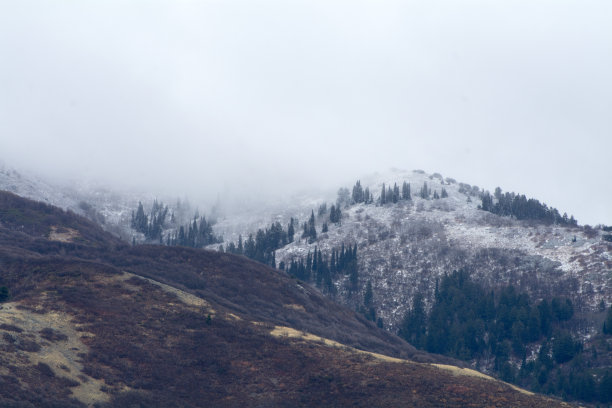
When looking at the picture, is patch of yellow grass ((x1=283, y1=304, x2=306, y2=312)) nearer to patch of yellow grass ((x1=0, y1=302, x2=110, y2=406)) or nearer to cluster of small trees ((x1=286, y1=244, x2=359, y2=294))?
patch of yellow grass ((x1=0, y1=302, x2=110, y2=406))

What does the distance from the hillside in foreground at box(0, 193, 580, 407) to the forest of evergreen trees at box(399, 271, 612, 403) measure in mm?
32557

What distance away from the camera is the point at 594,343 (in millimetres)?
116438

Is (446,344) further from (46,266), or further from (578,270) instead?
(46,266)

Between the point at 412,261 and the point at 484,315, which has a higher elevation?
the point at 412,261

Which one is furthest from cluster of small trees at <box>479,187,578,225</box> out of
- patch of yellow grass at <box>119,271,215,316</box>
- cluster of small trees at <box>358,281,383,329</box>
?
patch of yellow grass at <box>119,271,215,316</box>

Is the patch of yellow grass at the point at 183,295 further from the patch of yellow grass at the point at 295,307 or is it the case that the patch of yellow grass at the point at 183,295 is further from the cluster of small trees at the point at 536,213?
the cluster of small trees at the point at 536,213

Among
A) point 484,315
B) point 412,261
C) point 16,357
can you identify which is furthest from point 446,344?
point 16,357

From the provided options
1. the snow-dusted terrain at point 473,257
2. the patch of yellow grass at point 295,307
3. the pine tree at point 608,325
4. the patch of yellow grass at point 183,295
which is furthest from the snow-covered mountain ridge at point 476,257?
the patch of yellow grass at point 183,295

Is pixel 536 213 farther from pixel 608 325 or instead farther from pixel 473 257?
pixel 608 325

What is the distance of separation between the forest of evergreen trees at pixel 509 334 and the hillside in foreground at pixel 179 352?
3256 centimetres

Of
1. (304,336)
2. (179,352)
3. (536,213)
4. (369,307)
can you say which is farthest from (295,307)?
(536,213)

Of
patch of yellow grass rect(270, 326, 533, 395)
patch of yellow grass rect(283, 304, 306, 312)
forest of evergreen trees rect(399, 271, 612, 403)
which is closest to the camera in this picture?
patch of yellow grass rect(270, 326, 533, 395)

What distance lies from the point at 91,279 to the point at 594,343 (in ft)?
300

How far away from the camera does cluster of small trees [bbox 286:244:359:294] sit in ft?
549
